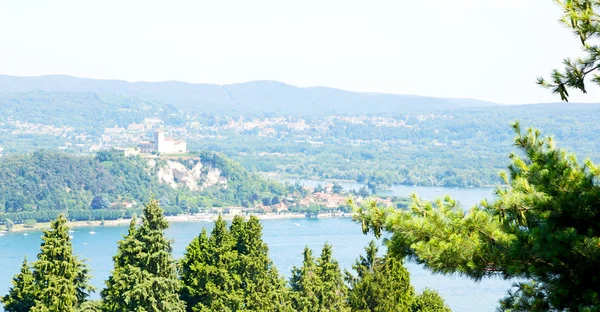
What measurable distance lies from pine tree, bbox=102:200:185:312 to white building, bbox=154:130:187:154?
193 ft

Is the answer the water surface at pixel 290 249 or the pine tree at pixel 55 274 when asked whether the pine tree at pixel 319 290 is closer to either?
the pine tree at pixel 55 274

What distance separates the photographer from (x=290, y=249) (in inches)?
1217

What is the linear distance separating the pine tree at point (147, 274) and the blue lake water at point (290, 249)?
7147mm

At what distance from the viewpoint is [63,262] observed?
25.2ft

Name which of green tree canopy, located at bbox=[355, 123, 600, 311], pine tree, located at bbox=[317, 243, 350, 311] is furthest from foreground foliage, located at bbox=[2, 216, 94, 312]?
green tree canopy, located at bbox=[355, 123, 600, 311]

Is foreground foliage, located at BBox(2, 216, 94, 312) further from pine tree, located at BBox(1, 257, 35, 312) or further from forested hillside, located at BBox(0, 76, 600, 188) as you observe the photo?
forested hillside, located at BBox(0, 76, 600, 188)

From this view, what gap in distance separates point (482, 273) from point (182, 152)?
63765 mm

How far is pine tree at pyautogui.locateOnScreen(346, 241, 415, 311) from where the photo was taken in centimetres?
877

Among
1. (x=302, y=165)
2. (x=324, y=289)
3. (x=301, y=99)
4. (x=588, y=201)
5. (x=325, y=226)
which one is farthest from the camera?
(x=301, y=99)

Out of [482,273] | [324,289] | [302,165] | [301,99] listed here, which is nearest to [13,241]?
[324,289]

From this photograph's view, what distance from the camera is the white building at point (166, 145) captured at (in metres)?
67.6

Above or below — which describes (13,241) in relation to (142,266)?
below

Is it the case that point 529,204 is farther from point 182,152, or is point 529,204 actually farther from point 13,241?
point 182,152

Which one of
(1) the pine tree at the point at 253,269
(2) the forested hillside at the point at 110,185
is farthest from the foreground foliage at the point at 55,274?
(2) the forested hillside at the point at 110,185
